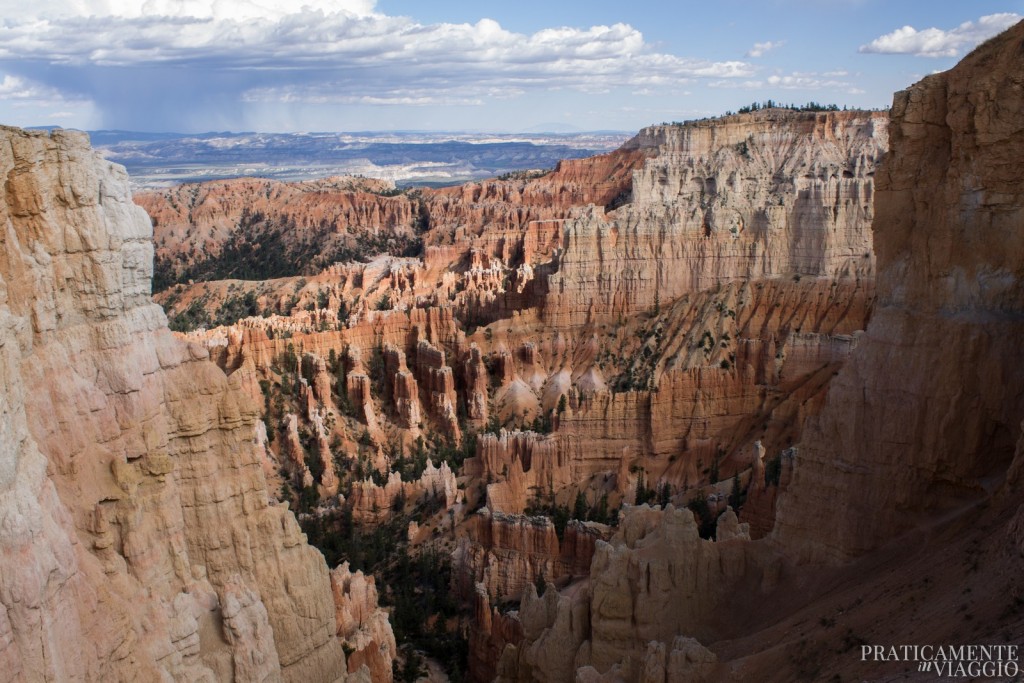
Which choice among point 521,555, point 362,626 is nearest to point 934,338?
point 362,626

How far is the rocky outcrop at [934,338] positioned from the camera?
16.6 m

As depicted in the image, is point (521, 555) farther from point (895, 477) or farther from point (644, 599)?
point (895, 477)

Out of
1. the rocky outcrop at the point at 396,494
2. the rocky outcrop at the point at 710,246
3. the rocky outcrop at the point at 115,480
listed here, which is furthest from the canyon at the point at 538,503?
the rocky outcrop at the point at 710,246

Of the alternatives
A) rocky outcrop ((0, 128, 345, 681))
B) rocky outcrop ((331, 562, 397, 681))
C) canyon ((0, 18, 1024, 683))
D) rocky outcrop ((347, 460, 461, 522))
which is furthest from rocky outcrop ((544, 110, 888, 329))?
rocky outcrop ((0, 128, 345, 681))

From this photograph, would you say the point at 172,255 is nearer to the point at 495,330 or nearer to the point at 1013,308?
the point at 495,330

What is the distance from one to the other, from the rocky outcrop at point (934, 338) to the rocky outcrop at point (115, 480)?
1102cm

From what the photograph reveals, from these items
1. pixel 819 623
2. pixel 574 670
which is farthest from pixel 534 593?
pixel 819 623

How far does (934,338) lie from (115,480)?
15.0 m

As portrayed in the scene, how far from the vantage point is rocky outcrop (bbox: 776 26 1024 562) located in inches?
653

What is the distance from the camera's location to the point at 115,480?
14258 mm

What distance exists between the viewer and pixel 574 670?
63.6ft

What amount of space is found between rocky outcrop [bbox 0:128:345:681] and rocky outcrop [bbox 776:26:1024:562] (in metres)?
11.0

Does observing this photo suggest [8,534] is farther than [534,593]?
No

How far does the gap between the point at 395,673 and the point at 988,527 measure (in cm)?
1641
